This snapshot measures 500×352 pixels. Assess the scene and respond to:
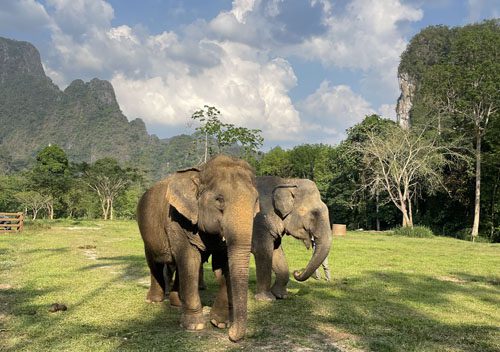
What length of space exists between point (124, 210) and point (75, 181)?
11.3 m

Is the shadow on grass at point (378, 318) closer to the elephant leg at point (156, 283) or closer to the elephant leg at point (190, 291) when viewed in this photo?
the elephant leg at point (190, 291)

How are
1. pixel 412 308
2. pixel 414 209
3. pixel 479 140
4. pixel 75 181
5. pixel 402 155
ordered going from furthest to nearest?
pixel 75 181 < pixel 414 209 < pixel 402 155 < pixel 479 140 < pixel 412 308

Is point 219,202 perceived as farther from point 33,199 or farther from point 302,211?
point 33,199

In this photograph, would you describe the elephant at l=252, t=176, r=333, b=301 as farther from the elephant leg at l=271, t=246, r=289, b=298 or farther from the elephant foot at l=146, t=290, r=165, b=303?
the elephant foot at l=146, t=290, r=165, b=303

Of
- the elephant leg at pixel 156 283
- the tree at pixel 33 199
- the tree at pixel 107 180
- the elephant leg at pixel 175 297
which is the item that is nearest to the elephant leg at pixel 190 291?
the elephant leg at pixel 175 297

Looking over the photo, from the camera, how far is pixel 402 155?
3766 centimetres

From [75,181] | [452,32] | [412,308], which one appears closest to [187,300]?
[412,308]

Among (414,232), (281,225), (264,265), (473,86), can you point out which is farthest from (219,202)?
(473,86)

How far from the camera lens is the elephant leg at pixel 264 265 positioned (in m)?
9.66

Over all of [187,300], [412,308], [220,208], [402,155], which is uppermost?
[402,155]

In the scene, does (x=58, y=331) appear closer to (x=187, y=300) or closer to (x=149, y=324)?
(x=149, y=324)

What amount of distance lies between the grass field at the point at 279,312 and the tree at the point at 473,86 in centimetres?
2137

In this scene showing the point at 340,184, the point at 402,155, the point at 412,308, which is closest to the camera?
the point at 412,308

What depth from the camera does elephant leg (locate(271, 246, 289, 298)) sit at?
387 inches
